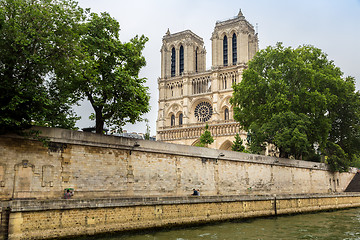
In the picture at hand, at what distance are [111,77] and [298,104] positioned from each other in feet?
53.6

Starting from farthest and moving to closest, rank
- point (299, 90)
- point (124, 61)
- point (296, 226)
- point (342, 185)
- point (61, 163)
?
point (342, 185) → point (299, 90) → point (124, 61) → point (296, 226) → point (61, 163)

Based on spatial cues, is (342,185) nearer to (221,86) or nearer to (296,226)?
(296,226)

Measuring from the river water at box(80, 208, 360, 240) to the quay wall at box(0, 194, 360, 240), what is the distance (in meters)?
0.41

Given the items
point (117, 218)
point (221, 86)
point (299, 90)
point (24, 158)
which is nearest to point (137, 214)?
point (117, 218)

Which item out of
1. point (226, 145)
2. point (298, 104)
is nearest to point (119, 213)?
point (298, 104)

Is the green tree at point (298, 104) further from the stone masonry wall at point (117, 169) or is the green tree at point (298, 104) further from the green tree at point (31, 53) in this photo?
the green tree at point (31, 53)

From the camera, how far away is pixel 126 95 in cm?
1730

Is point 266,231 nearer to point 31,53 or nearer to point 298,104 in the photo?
point 31,53

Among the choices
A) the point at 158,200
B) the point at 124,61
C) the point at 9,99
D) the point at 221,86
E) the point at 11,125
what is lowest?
the point at 158,200

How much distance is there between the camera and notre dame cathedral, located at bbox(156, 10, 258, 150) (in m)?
58.1

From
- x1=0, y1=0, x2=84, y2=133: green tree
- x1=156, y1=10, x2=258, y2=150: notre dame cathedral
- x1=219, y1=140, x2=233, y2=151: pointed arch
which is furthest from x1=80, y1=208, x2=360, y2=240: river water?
x1=219, y1=140, x2=233, y2=151: pointed arch

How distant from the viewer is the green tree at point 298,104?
86.3ft

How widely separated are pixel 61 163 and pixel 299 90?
67.0ft

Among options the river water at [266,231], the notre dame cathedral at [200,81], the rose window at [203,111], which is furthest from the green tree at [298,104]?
the rose window at [203,111]
